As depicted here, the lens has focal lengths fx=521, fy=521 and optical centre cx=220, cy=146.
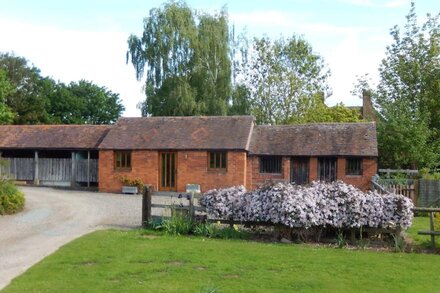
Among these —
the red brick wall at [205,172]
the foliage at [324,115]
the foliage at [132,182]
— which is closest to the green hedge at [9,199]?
the foliage at [132,182]

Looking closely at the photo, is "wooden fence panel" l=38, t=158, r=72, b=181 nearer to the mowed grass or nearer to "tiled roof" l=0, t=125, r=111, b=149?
"tiled roof" l=0, t=125, r=111, b=149

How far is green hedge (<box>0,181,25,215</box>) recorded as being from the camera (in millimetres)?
19684

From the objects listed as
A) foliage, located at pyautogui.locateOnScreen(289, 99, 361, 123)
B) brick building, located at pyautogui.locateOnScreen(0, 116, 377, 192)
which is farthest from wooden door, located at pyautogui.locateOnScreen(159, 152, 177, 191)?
foliage, located at pyautogui.locateOnScreen(289, 99, 361, 123)

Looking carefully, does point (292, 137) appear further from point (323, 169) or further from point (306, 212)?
point (306, 212)

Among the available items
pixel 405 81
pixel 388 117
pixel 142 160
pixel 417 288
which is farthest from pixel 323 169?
pixel 417 288

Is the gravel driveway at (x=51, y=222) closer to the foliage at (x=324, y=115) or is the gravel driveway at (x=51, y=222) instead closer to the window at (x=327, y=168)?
the window at (x=327, y=168)

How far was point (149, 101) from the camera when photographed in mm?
42062

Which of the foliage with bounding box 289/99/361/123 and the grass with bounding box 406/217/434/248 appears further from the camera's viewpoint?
the foliage with bounding box 289/99/361/123

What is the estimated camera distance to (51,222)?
17750mm

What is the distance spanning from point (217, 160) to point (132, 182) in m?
5.11

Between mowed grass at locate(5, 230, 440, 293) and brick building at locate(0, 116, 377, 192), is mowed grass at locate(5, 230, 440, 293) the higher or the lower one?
the lower one

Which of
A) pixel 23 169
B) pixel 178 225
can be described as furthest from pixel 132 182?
→ pixel 178 225

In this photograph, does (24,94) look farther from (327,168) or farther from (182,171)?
(327,168)

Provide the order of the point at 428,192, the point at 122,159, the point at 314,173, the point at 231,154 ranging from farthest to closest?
the point at 122,159 < the point at 314,173 < the point at 231,154 < the point at 428,192
